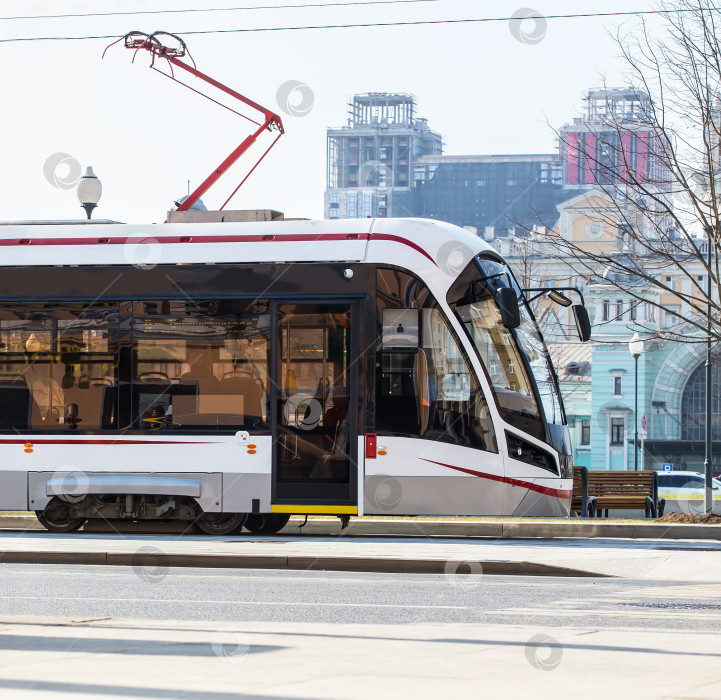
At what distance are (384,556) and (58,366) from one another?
5.22m

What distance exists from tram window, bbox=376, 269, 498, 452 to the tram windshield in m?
0.24

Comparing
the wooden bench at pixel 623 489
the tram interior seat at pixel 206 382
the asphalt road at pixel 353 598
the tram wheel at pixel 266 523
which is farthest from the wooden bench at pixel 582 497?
the asphalt road at pixel 353 598

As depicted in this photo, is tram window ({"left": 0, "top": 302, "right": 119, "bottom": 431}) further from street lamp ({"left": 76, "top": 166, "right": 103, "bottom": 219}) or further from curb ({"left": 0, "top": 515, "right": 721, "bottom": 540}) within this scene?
street lamp ({"left": 76, "top": 166, "right": 103, "bottom": 219})

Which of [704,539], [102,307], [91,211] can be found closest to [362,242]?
[102,307]

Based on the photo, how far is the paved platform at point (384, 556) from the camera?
1281 centimetres

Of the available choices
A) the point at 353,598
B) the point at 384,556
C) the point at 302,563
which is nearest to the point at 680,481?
the point at 384,556

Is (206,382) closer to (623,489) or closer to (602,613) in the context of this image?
(602,613)

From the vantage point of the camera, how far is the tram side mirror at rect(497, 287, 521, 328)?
1497 centimetres

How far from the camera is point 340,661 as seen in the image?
6820mm

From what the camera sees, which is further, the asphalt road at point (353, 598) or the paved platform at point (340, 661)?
the asphalt road at point (353, 598)

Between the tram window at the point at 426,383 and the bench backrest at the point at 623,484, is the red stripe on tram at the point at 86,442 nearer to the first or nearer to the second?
the tram window at the point at 426,383

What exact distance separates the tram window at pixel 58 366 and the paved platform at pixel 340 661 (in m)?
7.52

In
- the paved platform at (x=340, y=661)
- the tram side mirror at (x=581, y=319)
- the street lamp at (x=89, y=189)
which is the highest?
the street lamp at (x=89, y=189)

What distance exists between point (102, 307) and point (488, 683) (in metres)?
10.9
